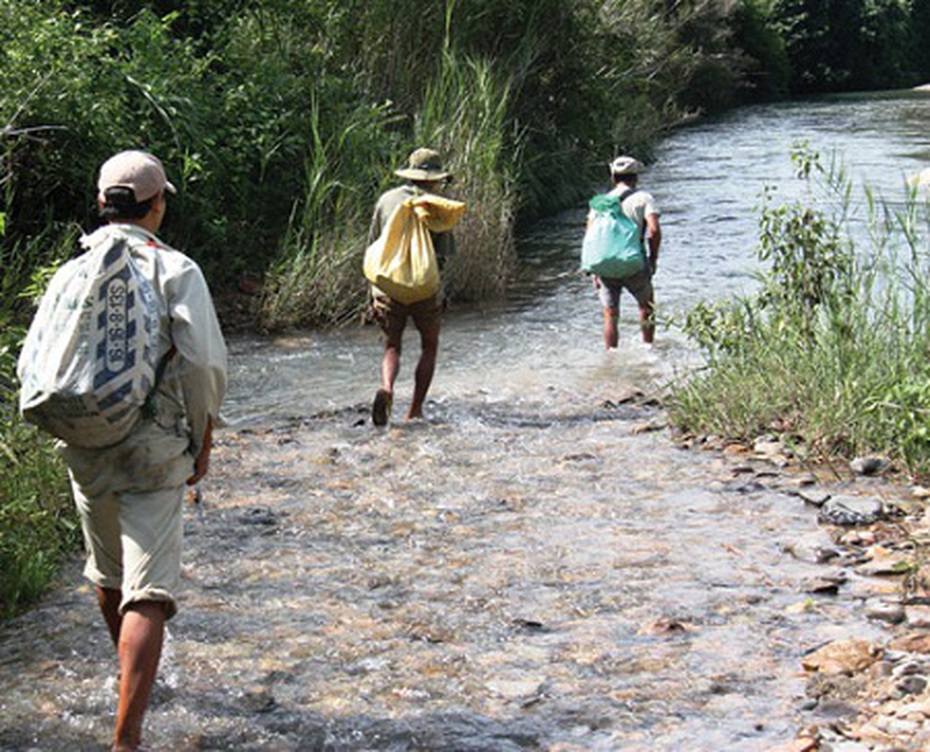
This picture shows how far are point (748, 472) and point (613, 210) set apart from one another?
11.9 feet

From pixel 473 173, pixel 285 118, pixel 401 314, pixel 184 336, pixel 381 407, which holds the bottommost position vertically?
pixel 381 407

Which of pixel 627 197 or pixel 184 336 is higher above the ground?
pixel 184 336

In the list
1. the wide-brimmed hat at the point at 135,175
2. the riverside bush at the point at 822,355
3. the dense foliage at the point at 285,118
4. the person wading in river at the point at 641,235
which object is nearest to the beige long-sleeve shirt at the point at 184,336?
the wide-brimmed hat at the point at 135,175

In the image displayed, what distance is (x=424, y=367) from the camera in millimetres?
9367

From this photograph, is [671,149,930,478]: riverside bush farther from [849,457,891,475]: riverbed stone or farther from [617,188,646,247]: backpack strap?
[617,188,646,247]: backpack strap

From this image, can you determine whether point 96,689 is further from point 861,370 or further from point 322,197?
point 322,197

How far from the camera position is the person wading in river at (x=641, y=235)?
10820 millimetres

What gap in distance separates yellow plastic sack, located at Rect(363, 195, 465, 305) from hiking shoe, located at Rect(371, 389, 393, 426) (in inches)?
25.5

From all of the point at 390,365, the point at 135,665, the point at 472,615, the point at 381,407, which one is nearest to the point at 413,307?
the point at 390,365

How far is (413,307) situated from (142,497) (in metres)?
5.13

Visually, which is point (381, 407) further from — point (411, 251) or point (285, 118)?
point (285, 118)

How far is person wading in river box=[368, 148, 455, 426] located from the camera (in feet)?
29.5

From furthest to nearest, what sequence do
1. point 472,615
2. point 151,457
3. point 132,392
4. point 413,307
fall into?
point 413,307, point 472,615, point 151,457, point 132,392

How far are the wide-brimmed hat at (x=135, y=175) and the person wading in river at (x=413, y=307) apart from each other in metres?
4.66
